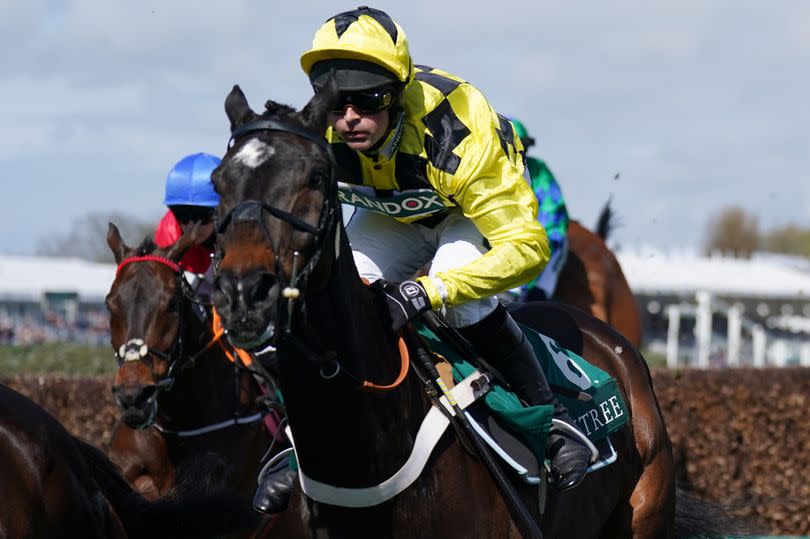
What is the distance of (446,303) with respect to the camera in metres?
3.56

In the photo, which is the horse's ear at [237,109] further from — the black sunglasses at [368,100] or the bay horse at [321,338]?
the black sunglasses at [368,100]

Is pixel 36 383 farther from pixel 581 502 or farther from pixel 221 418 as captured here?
pixel 581 502

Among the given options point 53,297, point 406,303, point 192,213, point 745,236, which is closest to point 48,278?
point 53,297

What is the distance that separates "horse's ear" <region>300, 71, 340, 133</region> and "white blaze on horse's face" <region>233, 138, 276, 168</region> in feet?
0.57

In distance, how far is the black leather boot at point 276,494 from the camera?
361cm

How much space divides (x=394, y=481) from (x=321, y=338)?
459 mm

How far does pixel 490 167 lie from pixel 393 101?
14.9 inches

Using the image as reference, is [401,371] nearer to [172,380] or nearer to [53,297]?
[172,380]

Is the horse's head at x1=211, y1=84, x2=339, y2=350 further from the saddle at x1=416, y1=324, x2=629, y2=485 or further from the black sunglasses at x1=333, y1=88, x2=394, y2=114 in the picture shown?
the saddle at x1=416, y1=324, x2=629, y2=485

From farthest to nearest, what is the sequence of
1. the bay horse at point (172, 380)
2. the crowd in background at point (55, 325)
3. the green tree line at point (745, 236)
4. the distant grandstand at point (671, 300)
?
the green tree line at point (745, 236)
the distant grandstand at point (671, 300)
the crowd in background at point (55, 325)
the bay horse at point (172, 380)

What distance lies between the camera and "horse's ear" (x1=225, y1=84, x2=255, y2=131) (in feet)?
10.5

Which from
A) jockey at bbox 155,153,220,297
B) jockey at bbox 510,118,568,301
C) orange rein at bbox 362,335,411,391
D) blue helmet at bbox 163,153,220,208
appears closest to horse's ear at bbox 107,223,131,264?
jockey at bbox 155,153,220,297

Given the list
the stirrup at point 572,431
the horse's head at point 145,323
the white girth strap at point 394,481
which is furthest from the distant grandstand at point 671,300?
the white girth strap at point 394,481

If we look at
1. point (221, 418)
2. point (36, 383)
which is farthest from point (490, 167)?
point (36, 383)
